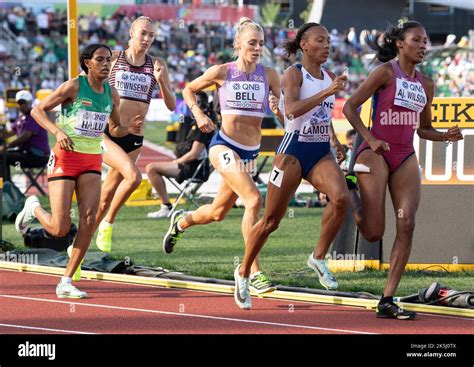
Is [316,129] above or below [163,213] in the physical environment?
above

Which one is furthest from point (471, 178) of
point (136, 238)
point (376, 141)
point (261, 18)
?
point (261, 18)

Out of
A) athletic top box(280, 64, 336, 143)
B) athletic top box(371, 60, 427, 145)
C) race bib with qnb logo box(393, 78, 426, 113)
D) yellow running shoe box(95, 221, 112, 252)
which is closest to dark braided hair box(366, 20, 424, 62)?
athletic top box(371, 60, 427, 145)

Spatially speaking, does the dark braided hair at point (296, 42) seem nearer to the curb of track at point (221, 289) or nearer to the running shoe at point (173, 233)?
the curb of track at point (221, 289)

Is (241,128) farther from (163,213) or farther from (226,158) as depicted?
(163,213)

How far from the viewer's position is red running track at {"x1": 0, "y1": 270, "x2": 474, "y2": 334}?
25.8ft

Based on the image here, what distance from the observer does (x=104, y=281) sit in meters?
10.4

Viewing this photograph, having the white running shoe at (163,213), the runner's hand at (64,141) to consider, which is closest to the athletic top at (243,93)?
the runner's hand at (64,141)

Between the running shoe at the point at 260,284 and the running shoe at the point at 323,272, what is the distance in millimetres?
364

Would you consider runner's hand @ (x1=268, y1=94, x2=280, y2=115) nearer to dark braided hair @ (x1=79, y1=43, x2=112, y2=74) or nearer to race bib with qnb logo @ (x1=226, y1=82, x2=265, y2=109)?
race bib with qnb logo @ (x1=226, y1=82, x2=265, y2=109)

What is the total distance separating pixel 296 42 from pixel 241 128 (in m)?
1.10

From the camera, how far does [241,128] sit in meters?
9.62

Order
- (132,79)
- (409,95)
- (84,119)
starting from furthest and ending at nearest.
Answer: (132,79) → (84,119) → (409,95)

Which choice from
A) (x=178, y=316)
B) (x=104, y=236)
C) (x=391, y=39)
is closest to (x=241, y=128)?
(x=391, y=39)

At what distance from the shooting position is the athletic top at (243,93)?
965 cm
